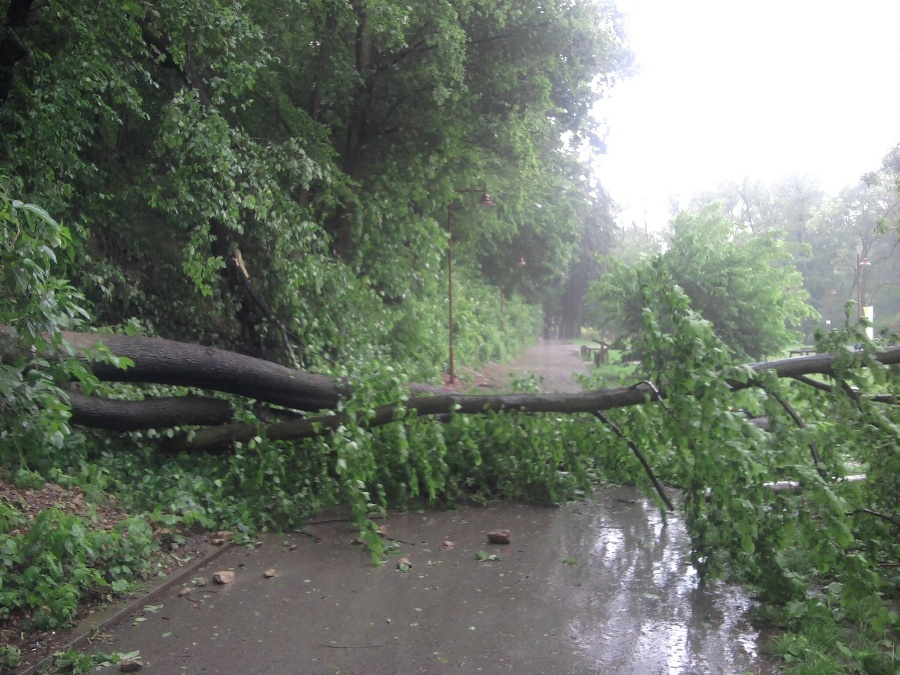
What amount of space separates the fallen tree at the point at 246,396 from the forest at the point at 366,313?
0.03 metres

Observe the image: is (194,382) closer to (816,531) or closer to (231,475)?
(231,475)

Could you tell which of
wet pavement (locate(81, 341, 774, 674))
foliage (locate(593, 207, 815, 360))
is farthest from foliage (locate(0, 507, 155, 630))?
foliage (locate(593, 207, 815, 360))

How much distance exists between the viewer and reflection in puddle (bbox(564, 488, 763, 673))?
440 cm

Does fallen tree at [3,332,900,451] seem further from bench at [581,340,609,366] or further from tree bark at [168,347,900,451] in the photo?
bench at [581,340,609,366]

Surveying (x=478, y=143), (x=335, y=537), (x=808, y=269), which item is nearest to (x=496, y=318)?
(x=478, y=143)

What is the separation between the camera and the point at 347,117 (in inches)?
574

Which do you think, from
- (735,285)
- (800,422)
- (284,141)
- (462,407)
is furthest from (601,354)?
(800,422)

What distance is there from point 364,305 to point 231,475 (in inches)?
234

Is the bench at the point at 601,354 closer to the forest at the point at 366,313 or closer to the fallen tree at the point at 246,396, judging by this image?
the forest at the point at 366,313

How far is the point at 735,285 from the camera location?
1455 cm

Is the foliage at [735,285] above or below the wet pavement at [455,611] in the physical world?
above

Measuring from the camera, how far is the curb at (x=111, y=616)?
424 centimetres

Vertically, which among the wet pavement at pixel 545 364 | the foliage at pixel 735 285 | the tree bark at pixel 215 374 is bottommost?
the wet pavement at pixel 545 364

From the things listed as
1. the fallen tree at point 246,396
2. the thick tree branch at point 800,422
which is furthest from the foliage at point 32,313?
the thick tree branch at point 800,422
